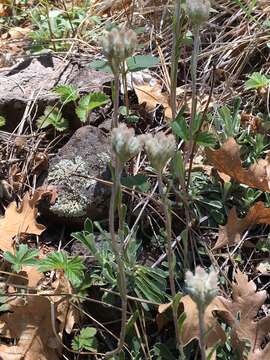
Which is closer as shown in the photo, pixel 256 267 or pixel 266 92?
pixel 256 267

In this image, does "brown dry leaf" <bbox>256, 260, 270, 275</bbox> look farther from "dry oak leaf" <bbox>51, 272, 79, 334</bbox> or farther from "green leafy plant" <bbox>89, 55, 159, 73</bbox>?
"green leafy plant" <bbox>89, 55, 159, 73</bbox>

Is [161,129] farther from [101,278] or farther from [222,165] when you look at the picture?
[101,278]

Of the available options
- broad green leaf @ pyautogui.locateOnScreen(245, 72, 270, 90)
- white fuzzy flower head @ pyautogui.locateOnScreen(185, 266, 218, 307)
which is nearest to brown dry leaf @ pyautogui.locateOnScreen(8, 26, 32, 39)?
broad green leaf @ pyautogui.locateOnScreen(245, 72, 270, 90)

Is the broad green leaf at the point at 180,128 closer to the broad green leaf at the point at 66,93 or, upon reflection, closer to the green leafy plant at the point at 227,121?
the green leafy plant at the point at 227,121

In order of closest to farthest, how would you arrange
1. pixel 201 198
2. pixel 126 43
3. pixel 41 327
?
pixel 126 43, pixel 41 327, pixel 201 198

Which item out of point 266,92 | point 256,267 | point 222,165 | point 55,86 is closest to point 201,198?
point 222,165

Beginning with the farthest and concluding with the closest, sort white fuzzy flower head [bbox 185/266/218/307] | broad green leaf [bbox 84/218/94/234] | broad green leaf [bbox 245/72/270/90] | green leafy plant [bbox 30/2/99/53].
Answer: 1. green leafy plant [bbox 30/2/99/53]
2. broad green leaf [bbox 245/72/270/90]
3. broad green leaf [bbox 84/218/94/234]
4. white fuzzy flower head [bbox 185/266/218/307]
